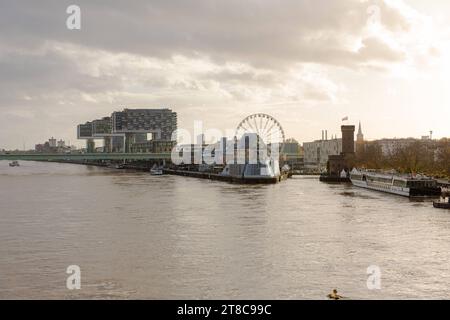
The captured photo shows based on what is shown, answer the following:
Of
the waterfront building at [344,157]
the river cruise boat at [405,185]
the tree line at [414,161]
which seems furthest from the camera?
the waterfront building at [344,157]

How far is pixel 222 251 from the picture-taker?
88.6 feet

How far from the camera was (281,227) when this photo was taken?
116 feet

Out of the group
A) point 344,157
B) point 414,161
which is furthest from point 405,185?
point 344,157

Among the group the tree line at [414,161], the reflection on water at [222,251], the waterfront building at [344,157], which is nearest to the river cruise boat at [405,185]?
the tree line at [414,161]

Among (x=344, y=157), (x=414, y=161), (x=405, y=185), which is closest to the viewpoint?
(x=405, y=185)

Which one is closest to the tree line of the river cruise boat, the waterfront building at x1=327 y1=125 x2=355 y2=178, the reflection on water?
the waterfront building at x1=327 y1=125 x2=355 y2=178

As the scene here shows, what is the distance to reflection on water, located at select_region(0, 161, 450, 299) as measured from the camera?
20.2 m

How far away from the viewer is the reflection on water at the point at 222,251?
20250 millimetres

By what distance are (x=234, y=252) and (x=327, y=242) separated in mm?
5668

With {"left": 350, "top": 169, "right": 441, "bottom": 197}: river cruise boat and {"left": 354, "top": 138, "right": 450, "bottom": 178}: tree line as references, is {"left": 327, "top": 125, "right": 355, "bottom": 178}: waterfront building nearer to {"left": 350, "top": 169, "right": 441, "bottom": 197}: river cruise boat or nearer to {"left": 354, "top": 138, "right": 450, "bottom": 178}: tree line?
{"left": 354, "top": 138, "right": 450, "bottom": 178}: tree line

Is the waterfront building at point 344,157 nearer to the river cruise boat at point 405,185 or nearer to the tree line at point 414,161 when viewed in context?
the tree line at point 414,161

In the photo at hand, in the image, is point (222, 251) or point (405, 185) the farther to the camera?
point (405, 185)

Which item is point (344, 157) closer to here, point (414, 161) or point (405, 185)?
point (414, 161)
